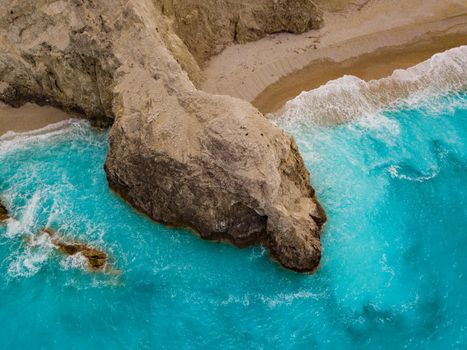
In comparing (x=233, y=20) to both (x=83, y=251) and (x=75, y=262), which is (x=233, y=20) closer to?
(x=83, y=251)

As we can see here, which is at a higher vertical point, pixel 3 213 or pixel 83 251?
pixel 3 213

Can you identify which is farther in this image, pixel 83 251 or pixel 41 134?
pixel 41 134

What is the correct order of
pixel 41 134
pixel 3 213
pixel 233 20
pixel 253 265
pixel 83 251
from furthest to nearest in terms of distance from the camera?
1. pixel 233 20
2. pixel 41 134
3. pixel 3 213
4. pixel 83 251
5. pixel 253 265

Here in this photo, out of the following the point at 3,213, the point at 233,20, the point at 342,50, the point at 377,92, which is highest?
the point at 233,20

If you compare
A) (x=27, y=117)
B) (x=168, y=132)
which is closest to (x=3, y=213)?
(x=27, y=117)

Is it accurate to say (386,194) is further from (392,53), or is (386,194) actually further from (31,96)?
(31,96)

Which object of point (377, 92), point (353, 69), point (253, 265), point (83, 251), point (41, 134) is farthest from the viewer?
point (353, 69)

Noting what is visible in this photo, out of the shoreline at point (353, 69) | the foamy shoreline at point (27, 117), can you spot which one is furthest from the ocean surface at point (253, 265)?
the shoreline at point (353, 69)

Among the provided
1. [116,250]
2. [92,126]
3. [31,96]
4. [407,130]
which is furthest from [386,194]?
[31,96]
